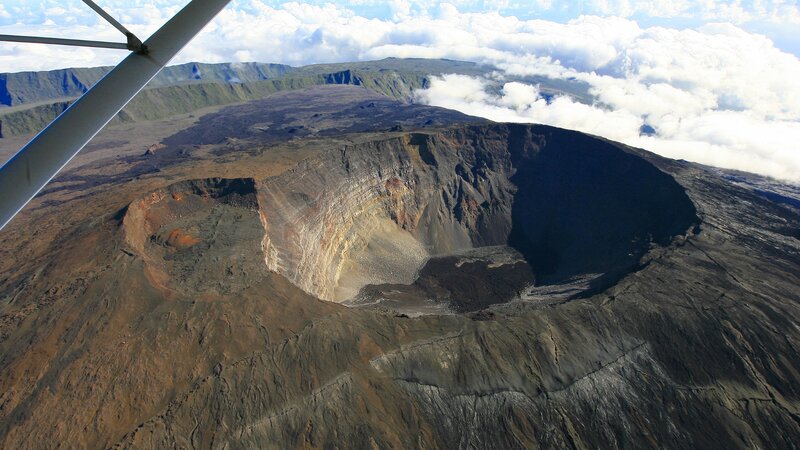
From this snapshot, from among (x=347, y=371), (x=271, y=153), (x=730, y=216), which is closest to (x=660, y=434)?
(x=347, y=371)

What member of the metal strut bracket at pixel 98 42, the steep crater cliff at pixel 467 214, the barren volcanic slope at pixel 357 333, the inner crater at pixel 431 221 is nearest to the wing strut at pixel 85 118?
the metal strut bracket at pixel 98 42

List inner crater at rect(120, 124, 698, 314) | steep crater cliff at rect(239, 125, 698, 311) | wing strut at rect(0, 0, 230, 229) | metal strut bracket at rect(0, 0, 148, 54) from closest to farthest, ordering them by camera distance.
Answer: wing strut at rect(0, 0, 230, 229) < metal strut bracket at rect(0, 0, 148, 54) < inner crater at rect(120, 124, 698, 314) < steep crater cliff at rect(239, 125, 698, 311)

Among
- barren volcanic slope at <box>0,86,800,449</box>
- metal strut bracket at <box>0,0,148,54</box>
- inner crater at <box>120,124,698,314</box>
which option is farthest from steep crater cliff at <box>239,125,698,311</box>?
metal strut bracket at <box>0,0,148,54</box>

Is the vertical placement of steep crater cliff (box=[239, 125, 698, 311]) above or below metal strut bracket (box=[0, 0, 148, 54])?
below

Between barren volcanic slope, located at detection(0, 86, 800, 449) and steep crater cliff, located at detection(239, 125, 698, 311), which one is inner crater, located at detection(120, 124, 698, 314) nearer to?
steep crater cliff, located at detection(239, 125, 698, 311)

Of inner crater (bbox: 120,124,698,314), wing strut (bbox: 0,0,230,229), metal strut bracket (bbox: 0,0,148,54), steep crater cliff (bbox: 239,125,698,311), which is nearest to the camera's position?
wing strut (bbox: 0,0,230,229)

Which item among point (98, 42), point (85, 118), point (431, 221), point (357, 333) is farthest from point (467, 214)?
point (85, 118)

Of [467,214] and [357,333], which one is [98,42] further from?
[467,214]
